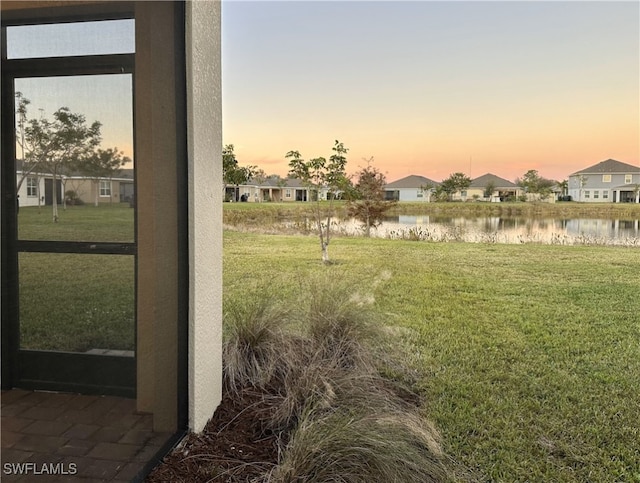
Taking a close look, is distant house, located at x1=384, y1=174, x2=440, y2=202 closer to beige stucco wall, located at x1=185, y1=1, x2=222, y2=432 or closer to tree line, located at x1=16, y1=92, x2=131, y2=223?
beige stucco wall, located at x1=185, y1=1, x2=222, y2=432

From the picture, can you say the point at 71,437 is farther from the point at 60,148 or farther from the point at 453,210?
the point at 453,210

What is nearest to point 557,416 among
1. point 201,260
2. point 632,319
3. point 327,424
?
point 327,424

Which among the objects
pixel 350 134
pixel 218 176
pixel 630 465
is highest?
pixel 350 134

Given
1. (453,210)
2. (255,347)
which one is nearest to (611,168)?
(453,210)

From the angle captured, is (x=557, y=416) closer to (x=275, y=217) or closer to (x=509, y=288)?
(x=509, y=288)

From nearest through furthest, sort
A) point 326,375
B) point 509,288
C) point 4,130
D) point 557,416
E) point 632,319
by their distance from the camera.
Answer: point 4,130, point 326,375, point 557,416, point 632,319, point 509,288

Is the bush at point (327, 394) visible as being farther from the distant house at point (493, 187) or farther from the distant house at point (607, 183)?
the distant house at point (493, 187)
